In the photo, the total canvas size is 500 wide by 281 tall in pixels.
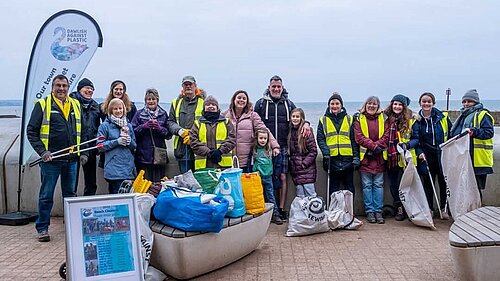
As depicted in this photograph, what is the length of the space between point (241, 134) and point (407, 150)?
211cm

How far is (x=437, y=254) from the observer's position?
5.25m

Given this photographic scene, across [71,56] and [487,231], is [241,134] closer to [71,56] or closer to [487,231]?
[71,56]

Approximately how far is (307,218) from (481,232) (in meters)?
2.17

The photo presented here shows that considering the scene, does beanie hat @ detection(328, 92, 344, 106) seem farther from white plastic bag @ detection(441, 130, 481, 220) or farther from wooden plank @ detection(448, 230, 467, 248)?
wooden plank @ detection(448, 230, 467, 248)

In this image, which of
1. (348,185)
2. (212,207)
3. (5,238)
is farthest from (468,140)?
(5,238)

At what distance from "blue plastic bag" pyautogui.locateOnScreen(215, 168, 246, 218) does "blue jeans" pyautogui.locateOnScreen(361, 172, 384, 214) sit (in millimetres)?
2319

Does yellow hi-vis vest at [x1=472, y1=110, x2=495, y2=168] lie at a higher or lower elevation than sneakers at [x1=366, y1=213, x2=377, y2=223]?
higher

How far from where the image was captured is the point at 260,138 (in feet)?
20.9

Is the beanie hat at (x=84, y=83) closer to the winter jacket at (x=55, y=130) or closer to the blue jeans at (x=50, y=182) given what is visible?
the winter jacket at (x=55, y=130)

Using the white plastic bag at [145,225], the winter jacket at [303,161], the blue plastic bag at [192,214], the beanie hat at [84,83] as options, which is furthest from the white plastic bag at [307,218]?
the beanie hat at [84,83]

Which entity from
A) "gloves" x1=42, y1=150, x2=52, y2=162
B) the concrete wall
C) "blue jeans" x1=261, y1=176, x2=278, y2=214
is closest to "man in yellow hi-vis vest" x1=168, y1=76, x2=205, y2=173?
the concrete wall

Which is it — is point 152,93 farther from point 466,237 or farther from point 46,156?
point 466,237

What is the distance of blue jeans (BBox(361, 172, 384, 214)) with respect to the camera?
264 inches

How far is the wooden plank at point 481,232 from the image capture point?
3.97 metres
